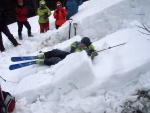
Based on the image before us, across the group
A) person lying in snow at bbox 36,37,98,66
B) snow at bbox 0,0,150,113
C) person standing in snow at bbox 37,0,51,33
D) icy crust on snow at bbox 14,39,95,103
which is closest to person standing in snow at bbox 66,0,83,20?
person standing in snow at bbox 37,0,51,33

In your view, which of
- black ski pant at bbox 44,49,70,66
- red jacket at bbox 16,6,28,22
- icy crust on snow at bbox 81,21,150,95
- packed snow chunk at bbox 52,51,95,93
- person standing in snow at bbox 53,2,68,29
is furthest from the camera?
person standing in snow at bbox 53,2,68,29

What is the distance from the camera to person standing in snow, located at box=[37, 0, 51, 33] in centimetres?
978

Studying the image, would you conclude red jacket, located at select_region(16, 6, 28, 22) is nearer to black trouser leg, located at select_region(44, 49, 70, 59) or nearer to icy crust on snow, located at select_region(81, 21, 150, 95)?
black trouser leg, located at select_region(44, 49, 70, 59)

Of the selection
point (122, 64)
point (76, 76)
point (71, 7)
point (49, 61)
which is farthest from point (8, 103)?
point (71, 7)

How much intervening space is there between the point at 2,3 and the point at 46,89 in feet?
51.8

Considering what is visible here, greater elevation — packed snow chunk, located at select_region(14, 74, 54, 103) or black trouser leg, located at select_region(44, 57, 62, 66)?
packed snow chunk, located at select_region(14, 74, 54, 103)

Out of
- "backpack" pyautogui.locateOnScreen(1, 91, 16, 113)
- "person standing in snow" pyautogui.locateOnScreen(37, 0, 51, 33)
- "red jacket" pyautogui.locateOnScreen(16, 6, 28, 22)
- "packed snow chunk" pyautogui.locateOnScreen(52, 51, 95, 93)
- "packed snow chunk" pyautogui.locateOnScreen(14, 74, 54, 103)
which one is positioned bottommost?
"person standing in snow" pyautogui.locateOnScreen(37, 0, 51, 33)

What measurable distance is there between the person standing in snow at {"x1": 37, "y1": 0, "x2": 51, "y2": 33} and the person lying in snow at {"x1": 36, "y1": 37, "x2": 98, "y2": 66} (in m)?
3.27

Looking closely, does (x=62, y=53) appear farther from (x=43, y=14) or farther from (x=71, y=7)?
(x=71, y=7)

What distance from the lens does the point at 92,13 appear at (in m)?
9.12

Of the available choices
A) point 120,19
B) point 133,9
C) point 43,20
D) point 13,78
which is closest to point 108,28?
point 120,19

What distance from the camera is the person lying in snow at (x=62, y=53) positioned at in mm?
6451

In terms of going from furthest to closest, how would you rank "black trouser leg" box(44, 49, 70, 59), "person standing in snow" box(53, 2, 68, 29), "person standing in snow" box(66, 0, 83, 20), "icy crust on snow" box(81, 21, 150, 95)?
"person standing in snow" box(66, 0, 83, 20)
"person standing in snow" box(53, 2, 68, 29)
"black trouser leg" box(44, 49, 70, 59)
"icy crust on snow" box(81, 21, 150, 95)

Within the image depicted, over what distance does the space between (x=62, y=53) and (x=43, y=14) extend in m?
3.47
